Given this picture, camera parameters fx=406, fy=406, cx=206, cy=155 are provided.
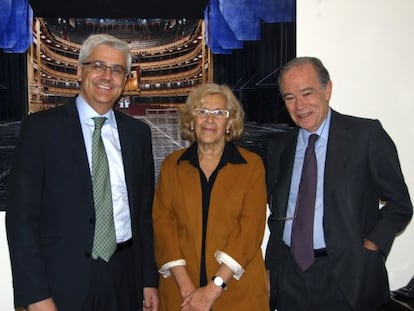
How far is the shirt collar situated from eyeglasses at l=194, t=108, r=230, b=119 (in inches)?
7.0

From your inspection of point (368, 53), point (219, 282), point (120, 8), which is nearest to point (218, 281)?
point (219, 282)

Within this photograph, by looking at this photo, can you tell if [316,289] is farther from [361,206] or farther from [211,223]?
[211,223]

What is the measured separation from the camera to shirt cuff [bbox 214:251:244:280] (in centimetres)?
206

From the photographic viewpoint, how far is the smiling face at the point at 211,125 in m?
2.19

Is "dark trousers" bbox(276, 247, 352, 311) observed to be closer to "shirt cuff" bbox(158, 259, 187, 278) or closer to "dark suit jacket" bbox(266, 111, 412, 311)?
"dark suit jacket" bbox(266, 111, 412, 311)

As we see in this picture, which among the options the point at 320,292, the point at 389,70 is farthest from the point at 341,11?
the point at 320,292

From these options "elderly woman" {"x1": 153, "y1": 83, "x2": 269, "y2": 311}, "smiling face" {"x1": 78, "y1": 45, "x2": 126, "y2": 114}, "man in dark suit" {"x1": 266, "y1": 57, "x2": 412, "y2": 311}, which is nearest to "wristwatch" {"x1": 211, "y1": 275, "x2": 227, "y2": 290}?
"elderly woman" {"x1": 153, "y1": 83, "x2": 269, "y2": 311}

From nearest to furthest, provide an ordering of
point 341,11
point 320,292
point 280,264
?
point 320,292, point 280,264, point 341,11

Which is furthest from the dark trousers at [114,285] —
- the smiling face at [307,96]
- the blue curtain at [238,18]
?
the blue curtain at [238,18]

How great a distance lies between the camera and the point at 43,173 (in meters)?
1.78

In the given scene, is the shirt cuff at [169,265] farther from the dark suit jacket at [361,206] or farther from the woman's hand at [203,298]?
the dark suit jacket at [361,206]

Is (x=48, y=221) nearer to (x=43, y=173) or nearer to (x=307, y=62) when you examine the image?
(x=43, y=173)

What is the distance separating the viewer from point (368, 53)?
9.60ft

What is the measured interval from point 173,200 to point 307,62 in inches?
40.5
